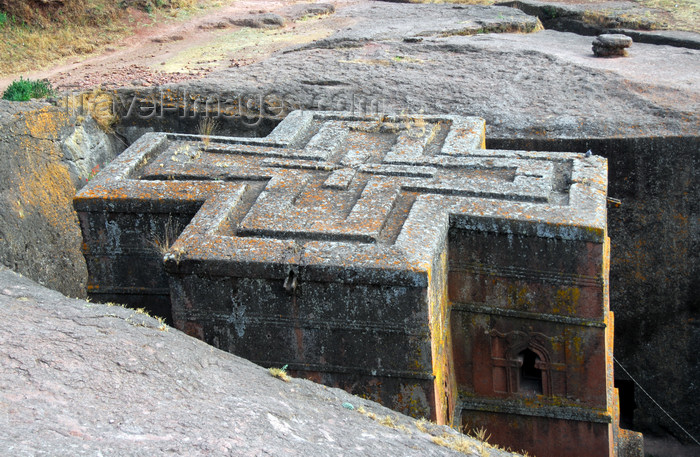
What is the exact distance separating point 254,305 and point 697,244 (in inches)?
208

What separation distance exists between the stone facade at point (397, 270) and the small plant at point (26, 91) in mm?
3396

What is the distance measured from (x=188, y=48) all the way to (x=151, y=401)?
980 centimetres

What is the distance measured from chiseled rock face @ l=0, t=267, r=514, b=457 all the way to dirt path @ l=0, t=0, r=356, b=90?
603 centimetres

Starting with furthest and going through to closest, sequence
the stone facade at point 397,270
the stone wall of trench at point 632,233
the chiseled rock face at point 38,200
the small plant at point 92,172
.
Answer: the small plant at point 92,172 < the stone wall of trench at point 632,233 < the chiseled rock face at point 38,200 < the stone facade at point 397,270

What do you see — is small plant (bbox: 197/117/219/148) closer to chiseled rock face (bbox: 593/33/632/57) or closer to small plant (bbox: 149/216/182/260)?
small plant (bbox: 149/216/182/260)

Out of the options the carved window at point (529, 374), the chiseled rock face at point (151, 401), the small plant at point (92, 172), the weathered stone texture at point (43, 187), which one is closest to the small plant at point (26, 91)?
the weathered stone texture at point (43, 187)

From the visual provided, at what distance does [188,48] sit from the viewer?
12.5 metres

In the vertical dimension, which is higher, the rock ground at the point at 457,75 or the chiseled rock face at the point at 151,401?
the rock ground at the point at 457,75

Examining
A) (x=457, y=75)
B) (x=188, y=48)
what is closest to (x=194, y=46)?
(x=188, y=48)

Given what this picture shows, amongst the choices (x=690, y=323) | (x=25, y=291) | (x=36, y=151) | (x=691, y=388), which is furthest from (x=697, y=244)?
(x=36, y=151)

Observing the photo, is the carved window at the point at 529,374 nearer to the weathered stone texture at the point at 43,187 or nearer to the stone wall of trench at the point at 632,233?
the stone wall of trench at the point at 632,233

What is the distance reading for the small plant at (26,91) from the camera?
369 inches

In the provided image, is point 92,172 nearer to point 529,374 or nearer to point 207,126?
point 207,126

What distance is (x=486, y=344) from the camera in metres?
5.93
